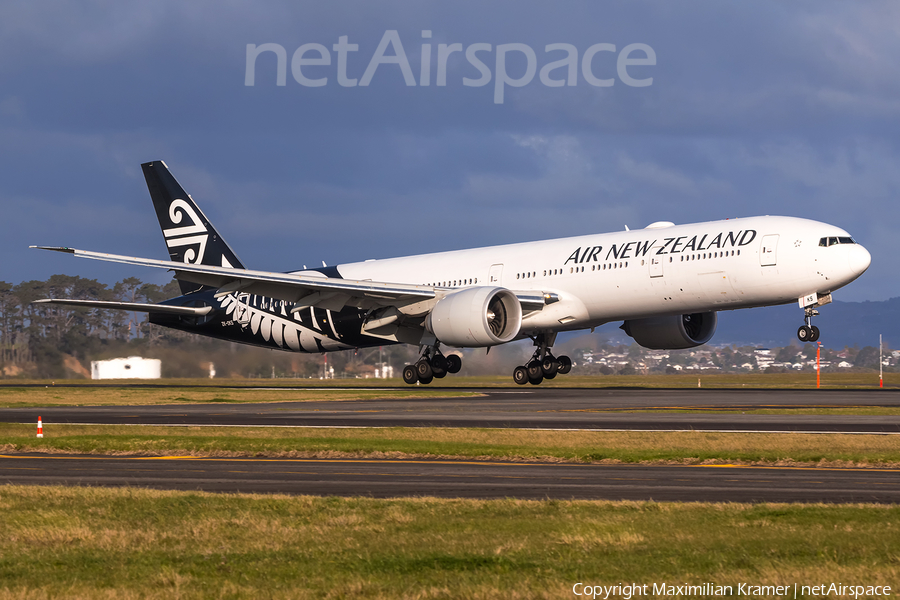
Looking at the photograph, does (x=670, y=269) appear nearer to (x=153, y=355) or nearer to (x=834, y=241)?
(x=834, y=241)

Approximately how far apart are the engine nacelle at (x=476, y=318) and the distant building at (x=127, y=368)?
25.9 m

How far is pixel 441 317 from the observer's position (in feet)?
138

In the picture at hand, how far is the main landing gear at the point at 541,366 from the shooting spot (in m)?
47.4

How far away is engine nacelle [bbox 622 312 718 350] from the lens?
4606 cm

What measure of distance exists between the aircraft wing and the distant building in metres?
18.0

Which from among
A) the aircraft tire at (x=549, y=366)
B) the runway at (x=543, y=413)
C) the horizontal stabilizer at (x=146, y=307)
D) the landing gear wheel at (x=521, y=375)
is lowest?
the runway at (x=543, y=413)

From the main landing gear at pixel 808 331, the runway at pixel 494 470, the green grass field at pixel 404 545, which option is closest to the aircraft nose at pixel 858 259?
the main landing gear at pixel 808 331

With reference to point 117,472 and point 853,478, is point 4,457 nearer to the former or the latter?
A: point 117,472

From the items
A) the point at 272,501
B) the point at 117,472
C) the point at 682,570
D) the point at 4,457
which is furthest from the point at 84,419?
→ the point at 682,570

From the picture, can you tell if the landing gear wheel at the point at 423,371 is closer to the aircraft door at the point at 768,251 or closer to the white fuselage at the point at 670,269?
the white fuselage at the point at 670,269

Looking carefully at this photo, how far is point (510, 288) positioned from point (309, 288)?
8686 mm

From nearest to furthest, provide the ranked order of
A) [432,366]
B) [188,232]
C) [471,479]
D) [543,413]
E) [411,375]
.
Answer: [471,479] < [543,413] < [432,366] < [411,375] < [188,232]

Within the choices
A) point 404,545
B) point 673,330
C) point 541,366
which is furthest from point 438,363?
point 404,545

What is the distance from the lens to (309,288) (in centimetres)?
4412
